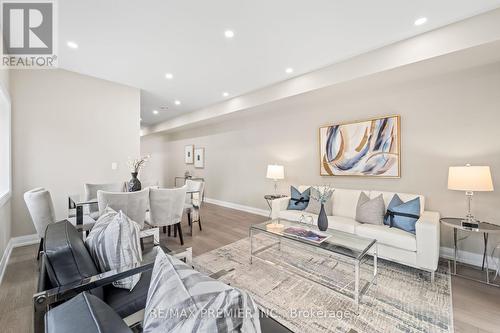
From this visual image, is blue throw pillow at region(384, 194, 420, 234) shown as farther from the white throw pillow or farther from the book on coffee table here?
the white throw pillow

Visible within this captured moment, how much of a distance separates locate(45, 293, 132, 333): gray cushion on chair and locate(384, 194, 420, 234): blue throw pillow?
299 cm

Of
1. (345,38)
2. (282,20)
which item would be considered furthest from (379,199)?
(282,20)

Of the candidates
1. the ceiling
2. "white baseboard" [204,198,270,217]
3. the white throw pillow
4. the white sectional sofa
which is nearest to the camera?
the white throw pillow

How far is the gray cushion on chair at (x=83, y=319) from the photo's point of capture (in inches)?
24.3

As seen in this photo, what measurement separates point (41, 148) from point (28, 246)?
1.51 meters

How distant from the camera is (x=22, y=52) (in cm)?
299

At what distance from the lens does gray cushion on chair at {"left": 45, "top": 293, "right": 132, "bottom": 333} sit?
2.03ft

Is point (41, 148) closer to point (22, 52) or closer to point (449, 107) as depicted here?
point (22, 52)

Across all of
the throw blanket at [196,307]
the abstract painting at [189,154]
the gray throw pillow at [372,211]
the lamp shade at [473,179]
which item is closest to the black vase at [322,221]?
the gray throw pillow at [372,211]

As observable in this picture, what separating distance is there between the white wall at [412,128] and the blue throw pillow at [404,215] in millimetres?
574

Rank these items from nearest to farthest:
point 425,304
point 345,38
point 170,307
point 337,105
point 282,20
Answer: point 170,307 → point 425,304 → point 282,20 → point 345,38 → point 337,105

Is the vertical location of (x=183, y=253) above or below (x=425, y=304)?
above

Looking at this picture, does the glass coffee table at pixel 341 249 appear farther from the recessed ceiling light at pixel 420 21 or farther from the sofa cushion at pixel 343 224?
the recessed ceiling light at pixel 420 21

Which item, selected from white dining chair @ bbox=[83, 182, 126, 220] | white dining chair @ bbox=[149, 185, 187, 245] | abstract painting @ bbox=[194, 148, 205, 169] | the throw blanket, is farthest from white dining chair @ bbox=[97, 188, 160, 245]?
abstract painting @ bbox=[194, 148, 205, 169]
